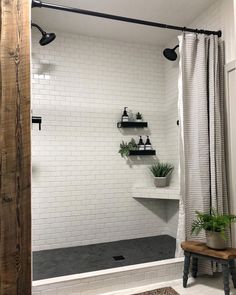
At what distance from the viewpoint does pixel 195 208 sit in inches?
97.0

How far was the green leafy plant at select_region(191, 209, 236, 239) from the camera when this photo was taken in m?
2.14

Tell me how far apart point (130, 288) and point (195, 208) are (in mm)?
993

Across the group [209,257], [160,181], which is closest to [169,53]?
[160,181]

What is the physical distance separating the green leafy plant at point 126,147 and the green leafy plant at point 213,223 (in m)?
1.48

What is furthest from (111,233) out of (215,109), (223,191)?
(215,109)

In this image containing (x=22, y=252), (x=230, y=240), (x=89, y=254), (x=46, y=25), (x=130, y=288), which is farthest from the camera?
(x=46, y=25)

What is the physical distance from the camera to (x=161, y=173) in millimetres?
3518

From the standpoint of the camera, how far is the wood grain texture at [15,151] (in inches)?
41.4

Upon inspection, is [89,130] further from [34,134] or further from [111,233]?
[111,233]

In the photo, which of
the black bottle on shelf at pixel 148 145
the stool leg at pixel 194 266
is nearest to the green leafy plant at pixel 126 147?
the black bottle on shelf at pixel 148 145

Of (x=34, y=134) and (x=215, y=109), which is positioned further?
(x=34, y=134)

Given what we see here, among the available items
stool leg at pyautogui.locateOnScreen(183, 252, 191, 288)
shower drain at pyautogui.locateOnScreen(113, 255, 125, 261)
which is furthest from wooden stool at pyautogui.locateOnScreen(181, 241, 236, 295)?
shower drain at pyautogui.locateOnScreen(113, 255, 125, 261)

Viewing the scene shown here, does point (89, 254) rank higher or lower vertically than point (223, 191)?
lower

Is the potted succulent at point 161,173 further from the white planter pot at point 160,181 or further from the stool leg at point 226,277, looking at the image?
the stool leg at point 226,277
